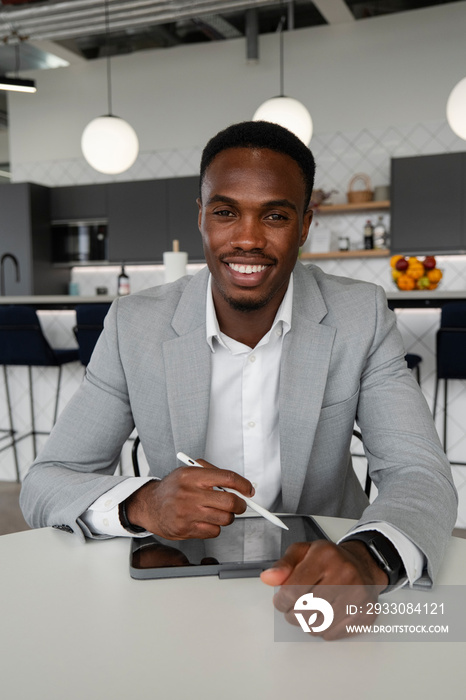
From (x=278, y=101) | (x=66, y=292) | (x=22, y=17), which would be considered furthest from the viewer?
(x=66, y=292)

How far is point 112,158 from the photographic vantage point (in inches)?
150

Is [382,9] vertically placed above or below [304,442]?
above

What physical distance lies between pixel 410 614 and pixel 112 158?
11.8ft

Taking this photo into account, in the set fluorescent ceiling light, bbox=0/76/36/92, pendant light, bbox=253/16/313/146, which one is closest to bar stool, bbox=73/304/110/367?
pendant light, bbox=253/16/313/146

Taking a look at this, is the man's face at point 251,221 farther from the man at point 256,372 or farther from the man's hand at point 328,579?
the man's hand at point 328,579

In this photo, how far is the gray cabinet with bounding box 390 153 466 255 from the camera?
4273 mm

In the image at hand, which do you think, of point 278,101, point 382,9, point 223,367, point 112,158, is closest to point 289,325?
point 223,367

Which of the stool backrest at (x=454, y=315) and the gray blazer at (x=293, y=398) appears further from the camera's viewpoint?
the stool backrest at (x=454, y=315)

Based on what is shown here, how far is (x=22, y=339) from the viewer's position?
10.7 feet

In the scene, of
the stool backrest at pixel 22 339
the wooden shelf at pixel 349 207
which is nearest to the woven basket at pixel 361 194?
the wooden shelf at pixel 349 207

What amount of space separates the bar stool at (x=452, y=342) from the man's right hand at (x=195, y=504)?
1933 millimetres

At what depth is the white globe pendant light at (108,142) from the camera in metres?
3.73

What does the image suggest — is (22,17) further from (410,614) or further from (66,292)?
(410,614)

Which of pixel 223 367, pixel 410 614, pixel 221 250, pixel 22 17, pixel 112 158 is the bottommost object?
pixel 410 614
